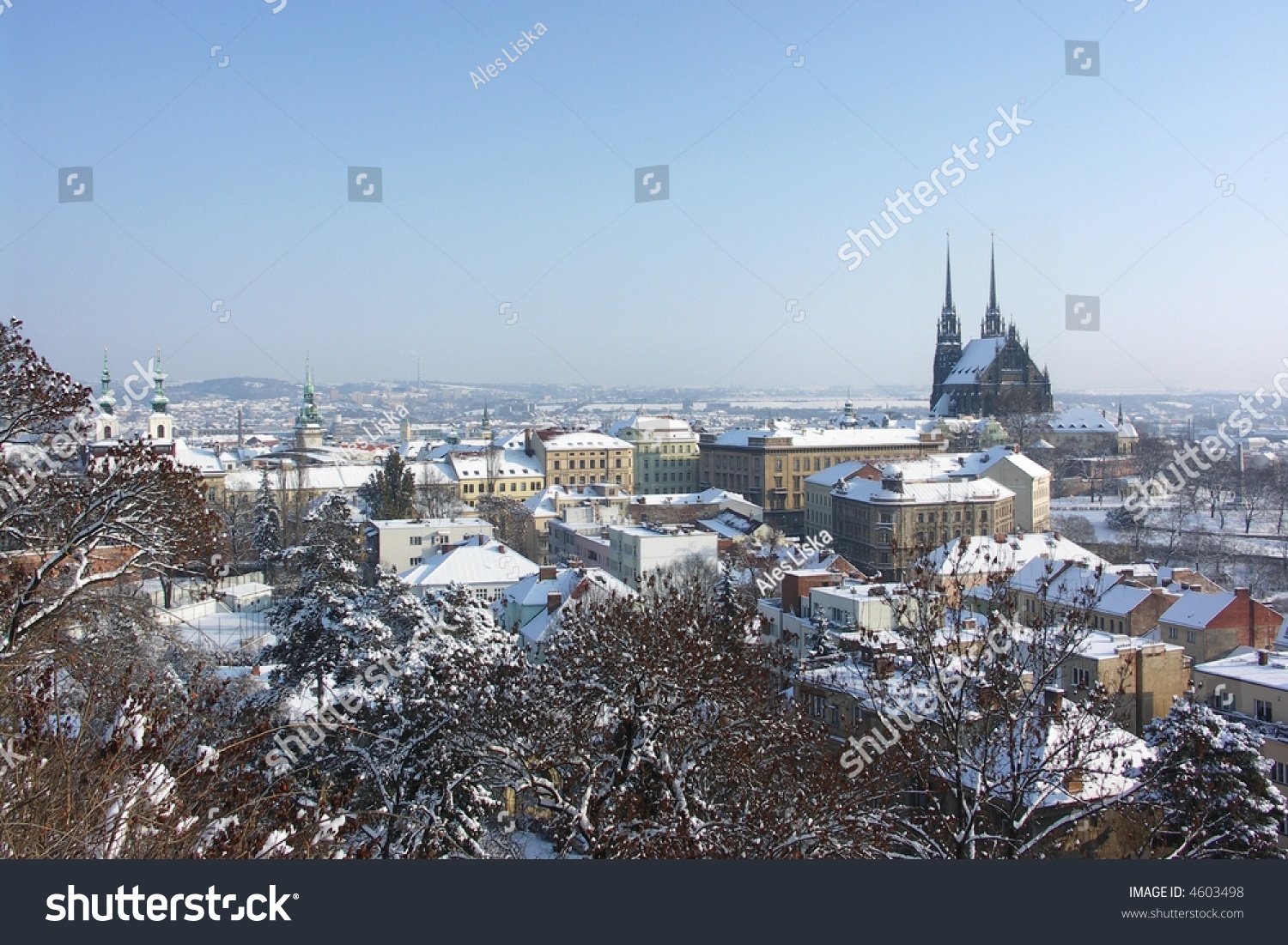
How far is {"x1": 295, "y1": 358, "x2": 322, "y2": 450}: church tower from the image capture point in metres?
53.2

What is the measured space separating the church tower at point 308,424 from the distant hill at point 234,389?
29.2 m

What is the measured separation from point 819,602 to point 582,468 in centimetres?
3034

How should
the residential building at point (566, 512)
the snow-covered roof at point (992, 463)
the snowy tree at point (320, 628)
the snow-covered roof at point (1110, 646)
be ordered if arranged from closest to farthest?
1. the snowy tree at point (320, 628)
2. the snow-covered roof at point (1110, 646)
3. the residential building at point (566, 512)
4. the snow-covered roof at point (992, 463)

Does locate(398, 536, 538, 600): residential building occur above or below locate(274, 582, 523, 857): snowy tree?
below

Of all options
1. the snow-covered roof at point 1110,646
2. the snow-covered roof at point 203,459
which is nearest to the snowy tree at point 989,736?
the snow-covered roof at point 1110,646

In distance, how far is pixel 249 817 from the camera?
3.67 metres

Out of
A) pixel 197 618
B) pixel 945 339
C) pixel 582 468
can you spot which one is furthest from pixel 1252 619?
pixel 945 339

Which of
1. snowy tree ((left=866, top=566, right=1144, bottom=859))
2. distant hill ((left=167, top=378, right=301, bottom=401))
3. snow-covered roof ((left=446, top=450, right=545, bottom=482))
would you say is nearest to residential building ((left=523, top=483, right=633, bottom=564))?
snow-covered roof ((left=446, top=450, right=545, bottom=482))

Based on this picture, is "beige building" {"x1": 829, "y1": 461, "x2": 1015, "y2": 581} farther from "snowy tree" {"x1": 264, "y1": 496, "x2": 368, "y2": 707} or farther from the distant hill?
the distant hill

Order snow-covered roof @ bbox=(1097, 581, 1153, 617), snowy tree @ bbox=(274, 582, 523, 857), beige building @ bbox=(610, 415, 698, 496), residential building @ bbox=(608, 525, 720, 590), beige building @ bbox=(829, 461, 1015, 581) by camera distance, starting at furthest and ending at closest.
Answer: beige building @ bbox=(610, 415, 698, 496)
beige building @ bbox=(829, 461, 1015, 581)
residential building @ bbox=(608, 525, 720, 590)
snow-covered roof @ bbox=(1097, 581, 1153, 617)
snowy tree @ bbox=(274, 582, 523, 857)

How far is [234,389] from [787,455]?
55431 mm

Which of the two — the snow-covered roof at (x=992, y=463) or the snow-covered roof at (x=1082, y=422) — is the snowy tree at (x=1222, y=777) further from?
the snow-covered roof at (x=1082, y=422)

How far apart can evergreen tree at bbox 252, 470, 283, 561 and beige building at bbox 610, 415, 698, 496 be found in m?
21.9

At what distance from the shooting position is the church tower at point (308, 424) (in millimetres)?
53219
